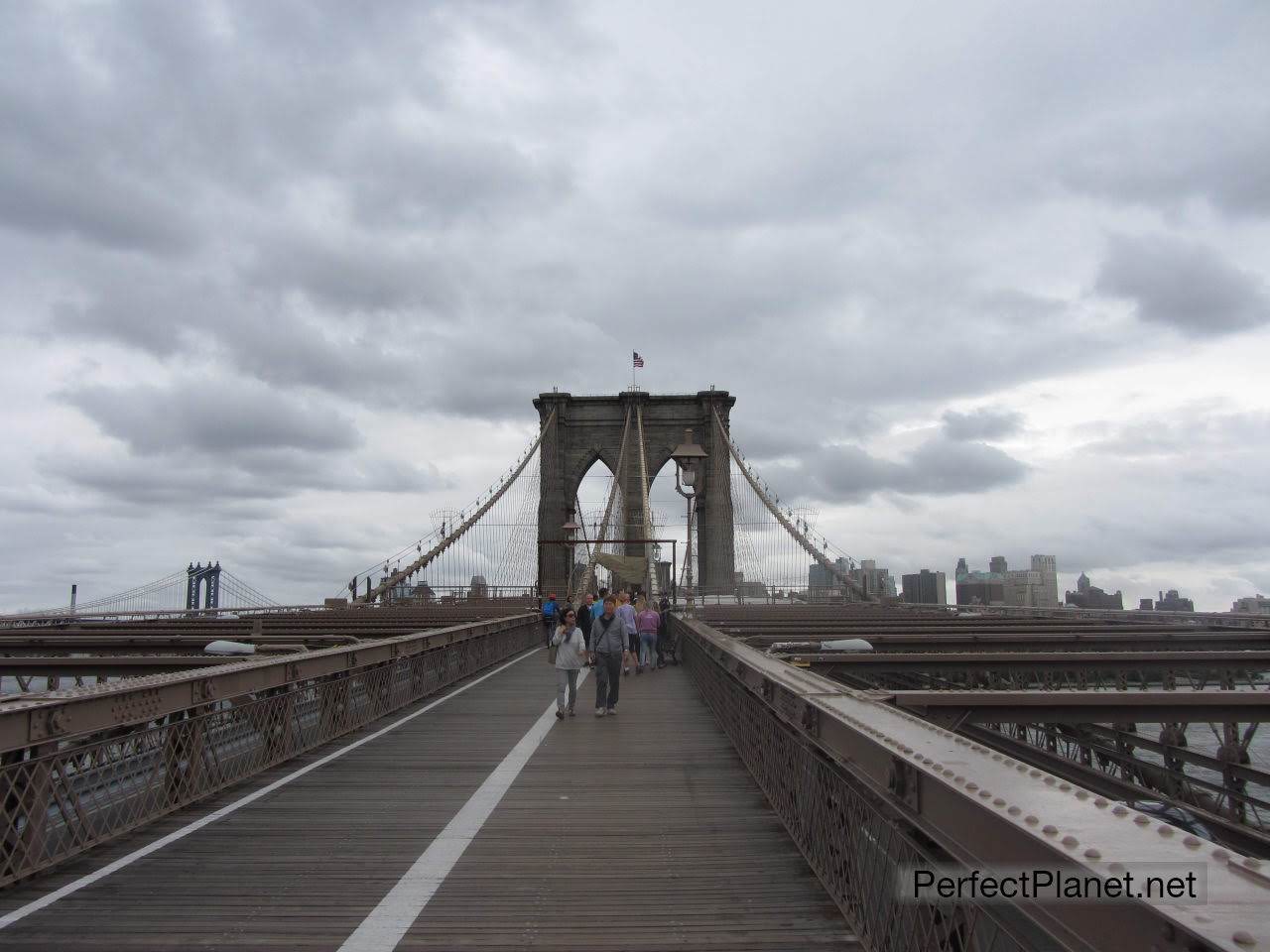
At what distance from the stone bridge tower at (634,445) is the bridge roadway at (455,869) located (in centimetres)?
5539

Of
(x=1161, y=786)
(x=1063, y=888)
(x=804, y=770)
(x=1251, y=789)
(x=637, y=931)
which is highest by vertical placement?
(x=1063, y=888)

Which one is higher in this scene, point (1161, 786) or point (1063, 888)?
point (1063, 888)

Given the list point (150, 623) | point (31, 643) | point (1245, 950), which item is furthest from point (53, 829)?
point (150, 623)

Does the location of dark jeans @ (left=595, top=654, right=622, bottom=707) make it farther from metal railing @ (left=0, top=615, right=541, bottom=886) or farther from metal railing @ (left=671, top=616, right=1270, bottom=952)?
metal railing @ (left=671, top=616, right=1270, bottom=952)

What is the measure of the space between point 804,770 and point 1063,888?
359cm

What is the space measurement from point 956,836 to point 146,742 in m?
5.74

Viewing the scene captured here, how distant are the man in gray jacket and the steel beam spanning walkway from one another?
2934 mm

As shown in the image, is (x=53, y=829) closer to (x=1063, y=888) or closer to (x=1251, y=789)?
(x=1063, y=888)

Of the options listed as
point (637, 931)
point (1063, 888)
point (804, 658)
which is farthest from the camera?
point (804, 658)

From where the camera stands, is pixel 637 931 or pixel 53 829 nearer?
pixel 637 931

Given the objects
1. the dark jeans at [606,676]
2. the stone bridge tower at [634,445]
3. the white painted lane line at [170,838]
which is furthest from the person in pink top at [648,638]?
the stone bridge tower at [634,445]

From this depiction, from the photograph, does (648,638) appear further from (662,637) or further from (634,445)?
(634,445)

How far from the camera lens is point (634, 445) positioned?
67.1 meters

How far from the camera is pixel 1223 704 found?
6094 millimetres
